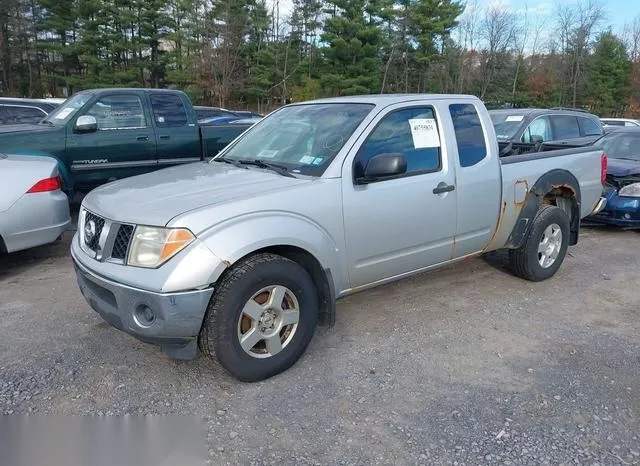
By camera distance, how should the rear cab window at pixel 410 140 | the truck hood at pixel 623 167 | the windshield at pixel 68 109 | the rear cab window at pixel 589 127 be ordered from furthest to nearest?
the rear cab window at pixel 589 127 < the truck hood at pixel 623 167 < the windshield at pixel 68 109 < the rear cab window at pixel 410 140

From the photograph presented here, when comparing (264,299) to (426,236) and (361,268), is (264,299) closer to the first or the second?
(361,268)

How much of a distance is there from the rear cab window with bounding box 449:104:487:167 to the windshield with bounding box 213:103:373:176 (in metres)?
0.86

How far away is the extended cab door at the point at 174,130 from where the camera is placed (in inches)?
306

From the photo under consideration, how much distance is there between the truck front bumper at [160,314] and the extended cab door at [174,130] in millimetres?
4934

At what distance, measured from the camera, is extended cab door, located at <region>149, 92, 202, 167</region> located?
776 centimetres

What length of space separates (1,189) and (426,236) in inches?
156

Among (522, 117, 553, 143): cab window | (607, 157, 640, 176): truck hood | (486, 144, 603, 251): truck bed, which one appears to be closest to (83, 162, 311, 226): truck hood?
(486, 144, 603, 251): truck bed

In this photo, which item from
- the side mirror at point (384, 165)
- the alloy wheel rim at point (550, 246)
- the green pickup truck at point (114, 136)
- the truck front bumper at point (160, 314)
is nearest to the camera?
the truck front bumper at point (160, 314)

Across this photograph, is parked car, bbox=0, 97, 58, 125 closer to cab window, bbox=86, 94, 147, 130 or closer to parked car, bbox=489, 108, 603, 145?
cab window, bbox=86, 94, 147, 130

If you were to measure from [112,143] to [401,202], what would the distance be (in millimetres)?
5006

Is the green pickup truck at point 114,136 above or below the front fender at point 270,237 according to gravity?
above

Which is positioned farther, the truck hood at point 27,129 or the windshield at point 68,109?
the windshield at point 68,109

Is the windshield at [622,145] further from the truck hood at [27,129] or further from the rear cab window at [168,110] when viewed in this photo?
the truck hood at [27,129]

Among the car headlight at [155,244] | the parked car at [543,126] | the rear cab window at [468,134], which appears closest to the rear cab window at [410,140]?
the rear cab window at [468,134]
